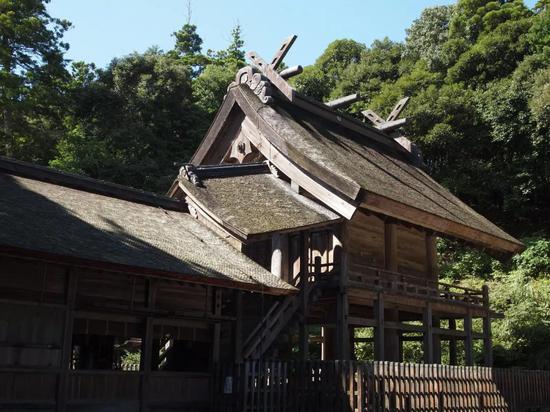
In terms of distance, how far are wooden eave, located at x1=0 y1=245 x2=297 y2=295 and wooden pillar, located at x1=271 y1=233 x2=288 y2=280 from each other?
2.88 metres

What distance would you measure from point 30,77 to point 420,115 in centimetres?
2331

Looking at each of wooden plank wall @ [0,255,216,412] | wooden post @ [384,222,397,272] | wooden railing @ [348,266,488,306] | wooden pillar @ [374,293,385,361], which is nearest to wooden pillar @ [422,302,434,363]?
wooden railing @ [348,266,488,306]

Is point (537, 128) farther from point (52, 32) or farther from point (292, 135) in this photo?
point (52, 32)

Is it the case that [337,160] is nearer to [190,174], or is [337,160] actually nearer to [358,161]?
[358,161]

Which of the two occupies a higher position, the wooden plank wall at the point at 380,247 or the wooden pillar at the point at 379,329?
the wooden plank wall at the point at 380,247

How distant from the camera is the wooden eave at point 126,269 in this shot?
943 centimetres

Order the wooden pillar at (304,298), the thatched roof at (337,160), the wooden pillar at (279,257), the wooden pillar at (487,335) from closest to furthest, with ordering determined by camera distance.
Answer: the wooden pillar at (304,298) < the wooden pillar at (279,257) < the thatched roof at (337,160) < the wooden pillar at (487,335)

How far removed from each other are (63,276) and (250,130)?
9761 mm

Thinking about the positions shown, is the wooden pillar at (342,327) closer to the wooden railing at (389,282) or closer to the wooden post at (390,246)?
the wooden railing at (389,282)

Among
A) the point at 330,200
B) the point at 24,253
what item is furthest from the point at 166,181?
the point at 24,253

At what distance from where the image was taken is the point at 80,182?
50.3 ft

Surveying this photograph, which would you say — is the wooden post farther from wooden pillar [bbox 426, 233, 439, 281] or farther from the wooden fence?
the wooden fence

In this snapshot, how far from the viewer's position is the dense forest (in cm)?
3378

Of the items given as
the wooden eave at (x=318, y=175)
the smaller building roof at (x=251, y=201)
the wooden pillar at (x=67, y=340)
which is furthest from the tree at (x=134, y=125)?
the wooden pillar at (x=67, y=340)
